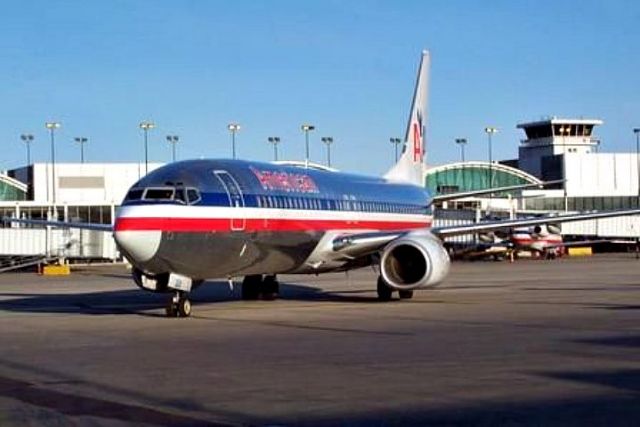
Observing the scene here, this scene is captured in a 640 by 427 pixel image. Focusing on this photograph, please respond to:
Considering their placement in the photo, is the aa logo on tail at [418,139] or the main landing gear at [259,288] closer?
the main landing gear at [259,288]

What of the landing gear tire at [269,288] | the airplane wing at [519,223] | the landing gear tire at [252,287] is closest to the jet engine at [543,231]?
the airplane wing at [519,223]

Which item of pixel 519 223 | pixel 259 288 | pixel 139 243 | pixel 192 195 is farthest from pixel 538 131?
pixel 139 243

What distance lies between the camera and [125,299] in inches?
1344

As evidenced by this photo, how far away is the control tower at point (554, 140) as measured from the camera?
12638 cm

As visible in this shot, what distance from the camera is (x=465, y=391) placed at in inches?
494

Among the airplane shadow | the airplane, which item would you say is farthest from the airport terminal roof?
the airplane

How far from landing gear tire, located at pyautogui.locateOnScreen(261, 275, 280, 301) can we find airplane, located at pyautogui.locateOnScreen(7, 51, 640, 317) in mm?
29

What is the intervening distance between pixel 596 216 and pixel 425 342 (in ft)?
48.3

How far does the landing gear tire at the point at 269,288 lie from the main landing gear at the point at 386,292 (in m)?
3.27

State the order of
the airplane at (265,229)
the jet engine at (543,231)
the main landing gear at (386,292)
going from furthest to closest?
the jet engine at (543,231) < the main landing gear at (386,292) < the airplane at (265,229)

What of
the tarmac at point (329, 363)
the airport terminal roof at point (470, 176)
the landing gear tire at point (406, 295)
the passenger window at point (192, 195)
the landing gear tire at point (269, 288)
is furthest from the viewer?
the airport terminal roof at point (470, 176)

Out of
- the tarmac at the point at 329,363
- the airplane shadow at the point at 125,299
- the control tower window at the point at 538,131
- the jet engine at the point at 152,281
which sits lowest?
the tarmac at the point at 329,363

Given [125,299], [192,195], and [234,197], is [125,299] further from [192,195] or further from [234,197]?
[192,195]

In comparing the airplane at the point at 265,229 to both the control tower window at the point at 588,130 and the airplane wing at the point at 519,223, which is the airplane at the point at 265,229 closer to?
the airplane wing at the point at 519,223
